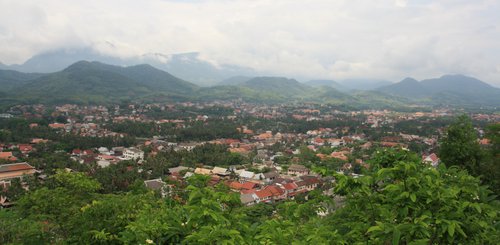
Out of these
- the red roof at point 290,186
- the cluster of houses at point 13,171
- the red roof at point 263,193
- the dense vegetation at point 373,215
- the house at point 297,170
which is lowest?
the house at point 297,170

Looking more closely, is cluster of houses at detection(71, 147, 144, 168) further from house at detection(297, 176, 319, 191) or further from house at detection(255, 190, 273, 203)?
house at detection(297, 176, 319, 191)

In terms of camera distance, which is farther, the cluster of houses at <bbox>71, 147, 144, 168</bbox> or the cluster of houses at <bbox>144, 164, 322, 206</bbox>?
the cluster of houses at <bbox>71, 147, 144, 168</bbox>

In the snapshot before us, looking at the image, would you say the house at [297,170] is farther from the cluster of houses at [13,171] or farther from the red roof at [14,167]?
the red roof at [14,167]

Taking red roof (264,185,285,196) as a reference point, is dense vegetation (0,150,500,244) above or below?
above

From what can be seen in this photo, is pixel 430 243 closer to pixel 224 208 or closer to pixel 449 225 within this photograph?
pixel 449 225

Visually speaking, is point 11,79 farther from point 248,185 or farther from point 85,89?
point 248,185

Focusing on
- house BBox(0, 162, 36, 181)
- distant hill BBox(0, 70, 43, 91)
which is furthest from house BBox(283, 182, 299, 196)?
distant hill BBox(0, 70, 43, 91)

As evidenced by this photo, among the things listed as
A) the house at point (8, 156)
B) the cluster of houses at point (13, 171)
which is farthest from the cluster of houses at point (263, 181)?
the house at point (8, 156)

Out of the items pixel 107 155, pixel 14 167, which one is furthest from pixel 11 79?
pixel 14 167
